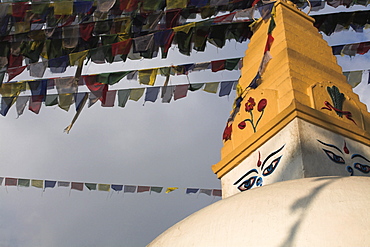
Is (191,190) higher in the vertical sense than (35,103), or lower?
lower

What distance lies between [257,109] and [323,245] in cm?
300

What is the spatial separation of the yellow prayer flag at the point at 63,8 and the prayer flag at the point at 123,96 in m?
1.36

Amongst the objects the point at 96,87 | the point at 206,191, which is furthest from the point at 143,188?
the point at 96,87

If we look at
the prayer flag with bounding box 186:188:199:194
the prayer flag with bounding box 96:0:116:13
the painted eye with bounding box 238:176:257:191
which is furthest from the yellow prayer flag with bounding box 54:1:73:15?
the prayer flag with bounding box 186:188:199:194

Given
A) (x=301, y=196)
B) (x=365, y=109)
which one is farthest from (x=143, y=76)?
(x=301, y=196)

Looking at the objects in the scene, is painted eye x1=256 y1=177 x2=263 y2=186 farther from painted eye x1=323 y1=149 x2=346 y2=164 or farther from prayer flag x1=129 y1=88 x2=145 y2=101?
A: prayer flag x1=129 y1=88 x2=145 y2=101

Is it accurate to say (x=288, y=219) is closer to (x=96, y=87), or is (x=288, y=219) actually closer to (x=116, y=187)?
→ (x=96, y=87)

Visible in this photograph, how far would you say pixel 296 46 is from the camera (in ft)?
20.6

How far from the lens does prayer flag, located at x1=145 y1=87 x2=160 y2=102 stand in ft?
23.0

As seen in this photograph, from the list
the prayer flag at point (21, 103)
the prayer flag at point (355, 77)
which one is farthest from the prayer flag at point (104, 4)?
the prayer flag at point (355, 77)

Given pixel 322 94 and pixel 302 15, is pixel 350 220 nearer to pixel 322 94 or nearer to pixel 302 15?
pixel 322 94

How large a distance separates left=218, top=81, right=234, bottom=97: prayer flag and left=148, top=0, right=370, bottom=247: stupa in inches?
24.6

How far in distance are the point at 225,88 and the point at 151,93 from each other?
45.1 inches

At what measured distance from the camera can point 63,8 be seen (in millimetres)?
6082
